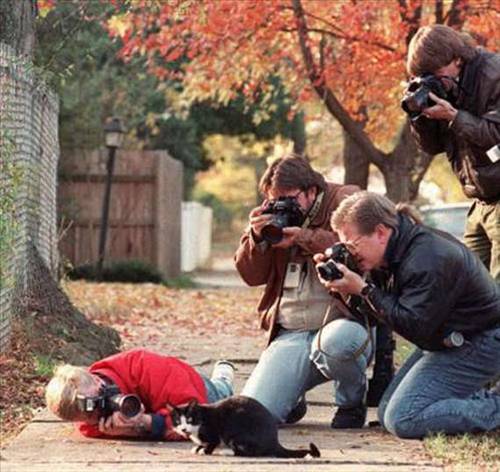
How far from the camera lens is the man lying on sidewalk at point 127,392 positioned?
240 inches

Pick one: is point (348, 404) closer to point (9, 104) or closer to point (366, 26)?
point (9, 104)

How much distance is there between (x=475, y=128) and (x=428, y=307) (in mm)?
1124

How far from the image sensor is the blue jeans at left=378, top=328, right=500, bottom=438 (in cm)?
641

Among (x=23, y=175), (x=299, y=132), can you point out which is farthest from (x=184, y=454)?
(x=299, y=132)

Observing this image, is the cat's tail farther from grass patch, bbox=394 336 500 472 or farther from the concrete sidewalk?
grass patch, bbox=394 336 500 472

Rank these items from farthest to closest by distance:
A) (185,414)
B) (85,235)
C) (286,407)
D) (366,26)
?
1. (85,235)
2. (366,26)
3. (286,407)
4. (185,414)

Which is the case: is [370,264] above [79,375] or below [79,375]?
above

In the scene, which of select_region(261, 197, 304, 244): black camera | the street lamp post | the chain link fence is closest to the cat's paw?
select_region(261, 197, 304, 244): black camera

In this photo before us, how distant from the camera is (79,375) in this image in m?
6.14

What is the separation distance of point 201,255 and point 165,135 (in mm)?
5797

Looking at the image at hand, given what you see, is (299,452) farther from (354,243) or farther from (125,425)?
(354,243)

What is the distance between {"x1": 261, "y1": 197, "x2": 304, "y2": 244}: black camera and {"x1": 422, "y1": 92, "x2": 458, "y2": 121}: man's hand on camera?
2.73 feet

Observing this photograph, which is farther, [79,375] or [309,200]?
[309,200]

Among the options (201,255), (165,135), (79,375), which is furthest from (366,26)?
(201,255)
